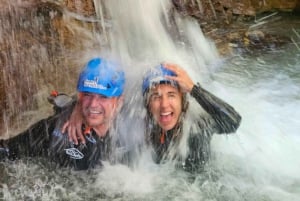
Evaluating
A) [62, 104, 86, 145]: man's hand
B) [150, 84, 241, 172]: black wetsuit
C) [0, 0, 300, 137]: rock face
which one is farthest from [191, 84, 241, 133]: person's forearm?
[0, 0, 300, 137]: rock face

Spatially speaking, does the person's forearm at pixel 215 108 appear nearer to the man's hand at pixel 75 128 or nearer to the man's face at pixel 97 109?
the man's face at pixel 97 109

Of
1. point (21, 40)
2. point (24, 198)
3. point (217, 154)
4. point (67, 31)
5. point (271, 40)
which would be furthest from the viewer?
point (271, 40)

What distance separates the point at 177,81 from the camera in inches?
158

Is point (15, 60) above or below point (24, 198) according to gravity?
above

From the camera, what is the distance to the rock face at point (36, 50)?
490 cm

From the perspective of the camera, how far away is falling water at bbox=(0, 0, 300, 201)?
4121 millimetres

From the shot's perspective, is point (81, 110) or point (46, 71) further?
point (46, 71)

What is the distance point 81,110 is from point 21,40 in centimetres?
130

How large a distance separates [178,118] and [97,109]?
581 millimetres

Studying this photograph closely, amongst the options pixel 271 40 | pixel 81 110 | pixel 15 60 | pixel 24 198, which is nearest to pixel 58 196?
pixel 24 198

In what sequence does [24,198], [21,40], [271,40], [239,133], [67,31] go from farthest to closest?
[271,40] → [67,31] → [21,40] → [239,133] → [24,198]

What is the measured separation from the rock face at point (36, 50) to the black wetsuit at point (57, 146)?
48cm

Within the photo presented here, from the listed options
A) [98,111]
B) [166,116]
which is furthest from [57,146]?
[166,116]

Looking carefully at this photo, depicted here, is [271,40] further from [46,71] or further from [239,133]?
[46,71]
